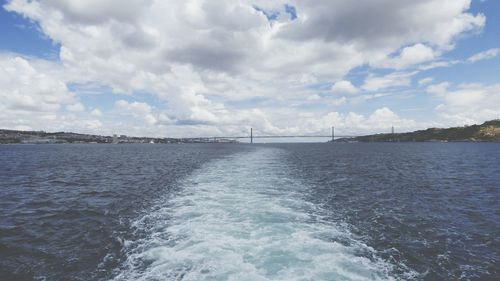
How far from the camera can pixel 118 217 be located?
19.0 meters

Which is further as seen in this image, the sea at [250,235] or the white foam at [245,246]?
the sea at [250,235]

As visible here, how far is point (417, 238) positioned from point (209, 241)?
10225 mm

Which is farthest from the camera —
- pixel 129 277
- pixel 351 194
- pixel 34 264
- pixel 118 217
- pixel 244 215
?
pixel 351 194

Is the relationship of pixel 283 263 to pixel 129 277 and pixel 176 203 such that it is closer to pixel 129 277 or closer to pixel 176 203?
pixel 129 277

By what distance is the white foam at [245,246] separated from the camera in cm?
1055

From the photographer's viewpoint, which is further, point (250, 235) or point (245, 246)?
point (250, 235)

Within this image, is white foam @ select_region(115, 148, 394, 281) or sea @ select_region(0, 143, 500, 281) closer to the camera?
white foam @ select_region(115, 148, 394, 281)

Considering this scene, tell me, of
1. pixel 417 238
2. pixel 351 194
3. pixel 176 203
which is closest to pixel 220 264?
pixel 417 238

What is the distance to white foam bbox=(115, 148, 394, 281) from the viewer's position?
1055 cm

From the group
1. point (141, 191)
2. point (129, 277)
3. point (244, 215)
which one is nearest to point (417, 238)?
point (244, 215)

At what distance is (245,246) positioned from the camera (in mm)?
12719

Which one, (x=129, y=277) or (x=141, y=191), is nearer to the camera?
(x=129, y=277)

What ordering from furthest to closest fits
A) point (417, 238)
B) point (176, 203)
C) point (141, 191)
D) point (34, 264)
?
point (141, 191) < point (176, 203) < point (417, 238) < point (34, 264)

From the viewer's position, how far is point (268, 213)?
59.3ft
